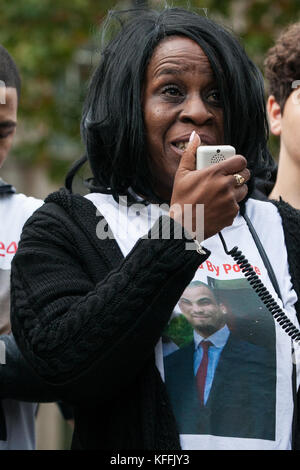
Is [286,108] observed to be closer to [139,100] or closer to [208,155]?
[139,100]

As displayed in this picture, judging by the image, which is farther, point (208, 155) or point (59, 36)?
point (59, 36)

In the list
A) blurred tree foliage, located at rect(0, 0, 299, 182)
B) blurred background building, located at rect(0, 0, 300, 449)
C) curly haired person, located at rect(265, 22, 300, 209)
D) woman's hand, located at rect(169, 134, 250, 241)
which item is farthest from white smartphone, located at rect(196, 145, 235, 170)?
blurred tree foliage, located at rect(0, 0, 299, 182)

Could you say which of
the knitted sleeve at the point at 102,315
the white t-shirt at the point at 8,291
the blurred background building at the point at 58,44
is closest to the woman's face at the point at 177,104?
the knitted sleeve at the point at 102,315

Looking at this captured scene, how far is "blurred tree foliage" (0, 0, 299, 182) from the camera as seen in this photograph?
7605 mm

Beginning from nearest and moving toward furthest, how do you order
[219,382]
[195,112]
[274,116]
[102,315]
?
[102,315] → [219,382] → [195,112] → [274,116]

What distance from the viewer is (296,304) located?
2590mm

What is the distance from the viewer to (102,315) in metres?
2.26

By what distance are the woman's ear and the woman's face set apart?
97 centimetres

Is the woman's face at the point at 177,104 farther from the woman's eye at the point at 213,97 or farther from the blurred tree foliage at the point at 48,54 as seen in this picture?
the blurred tree foliage at the point at 48,54

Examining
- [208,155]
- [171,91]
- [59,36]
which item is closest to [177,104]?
[171,91]

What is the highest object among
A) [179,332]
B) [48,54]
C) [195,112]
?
[48,54]

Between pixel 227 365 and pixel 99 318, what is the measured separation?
398mm

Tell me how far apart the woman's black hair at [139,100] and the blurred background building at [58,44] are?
4592 millimetres
